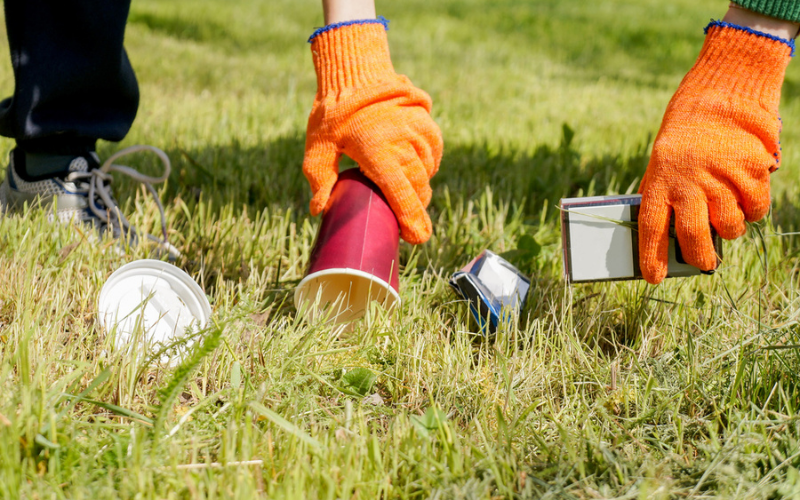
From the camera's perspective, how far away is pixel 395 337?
4.31 ft

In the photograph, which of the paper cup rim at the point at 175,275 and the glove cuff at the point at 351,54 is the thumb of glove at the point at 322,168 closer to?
the glove cuff at the point at 351,54

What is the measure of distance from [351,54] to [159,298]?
2.39 feet

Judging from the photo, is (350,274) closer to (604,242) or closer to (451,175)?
(604,242)

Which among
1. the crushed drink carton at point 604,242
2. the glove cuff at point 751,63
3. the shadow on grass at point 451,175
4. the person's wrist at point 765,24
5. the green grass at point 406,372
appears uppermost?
the person's wrist at point 765,24

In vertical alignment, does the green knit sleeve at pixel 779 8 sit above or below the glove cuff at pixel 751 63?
above

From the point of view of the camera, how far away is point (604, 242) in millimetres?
1327

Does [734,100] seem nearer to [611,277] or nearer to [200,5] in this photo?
[611,277]

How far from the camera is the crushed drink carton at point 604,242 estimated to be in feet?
4.29

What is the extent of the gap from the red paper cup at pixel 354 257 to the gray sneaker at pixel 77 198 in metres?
0.49

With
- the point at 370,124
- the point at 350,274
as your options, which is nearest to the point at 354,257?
the point at 350,274

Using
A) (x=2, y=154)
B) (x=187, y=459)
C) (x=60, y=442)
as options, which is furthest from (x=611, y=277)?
(x=2, y=154)

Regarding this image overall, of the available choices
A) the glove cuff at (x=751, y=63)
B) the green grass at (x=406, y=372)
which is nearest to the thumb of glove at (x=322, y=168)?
the green grass at (x=406, y=372)

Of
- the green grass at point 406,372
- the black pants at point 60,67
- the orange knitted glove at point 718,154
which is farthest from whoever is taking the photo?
the black pants at point 60,67

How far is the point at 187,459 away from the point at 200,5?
7360 millimetres
